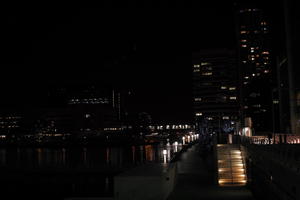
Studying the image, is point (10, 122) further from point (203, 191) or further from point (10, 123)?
point (203, 191)

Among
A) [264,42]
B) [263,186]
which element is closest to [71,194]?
[263,186]

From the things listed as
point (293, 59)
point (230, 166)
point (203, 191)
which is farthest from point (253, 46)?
point (203, 191)

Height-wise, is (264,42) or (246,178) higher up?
(264,42)

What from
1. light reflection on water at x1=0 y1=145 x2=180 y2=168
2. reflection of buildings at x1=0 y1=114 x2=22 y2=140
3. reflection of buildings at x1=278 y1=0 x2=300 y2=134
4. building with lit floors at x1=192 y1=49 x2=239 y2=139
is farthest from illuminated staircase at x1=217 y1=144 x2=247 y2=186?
reflection of buildings at x1=0 y1=114 x2=22 y2=140

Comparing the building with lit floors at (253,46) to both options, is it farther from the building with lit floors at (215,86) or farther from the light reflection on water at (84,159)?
the light reflection on water at (84,159)

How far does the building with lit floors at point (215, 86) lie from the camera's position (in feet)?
493

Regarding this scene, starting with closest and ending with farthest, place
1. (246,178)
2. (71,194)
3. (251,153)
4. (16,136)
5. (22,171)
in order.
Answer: (251,153), (246,178), (71,194), (22,171), (16,136)

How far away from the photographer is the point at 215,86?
158 metres

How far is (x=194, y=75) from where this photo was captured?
539 ft

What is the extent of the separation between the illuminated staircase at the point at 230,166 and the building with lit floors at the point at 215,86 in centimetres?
11885

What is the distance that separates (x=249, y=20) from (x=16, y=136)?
107819mm

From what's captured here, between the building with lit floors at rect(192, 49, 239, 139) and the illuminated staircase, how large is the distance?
119 meters

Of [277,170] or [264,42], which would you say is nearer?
[277,170]

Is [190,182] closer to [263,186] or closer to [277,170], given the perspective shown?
[263,186]
